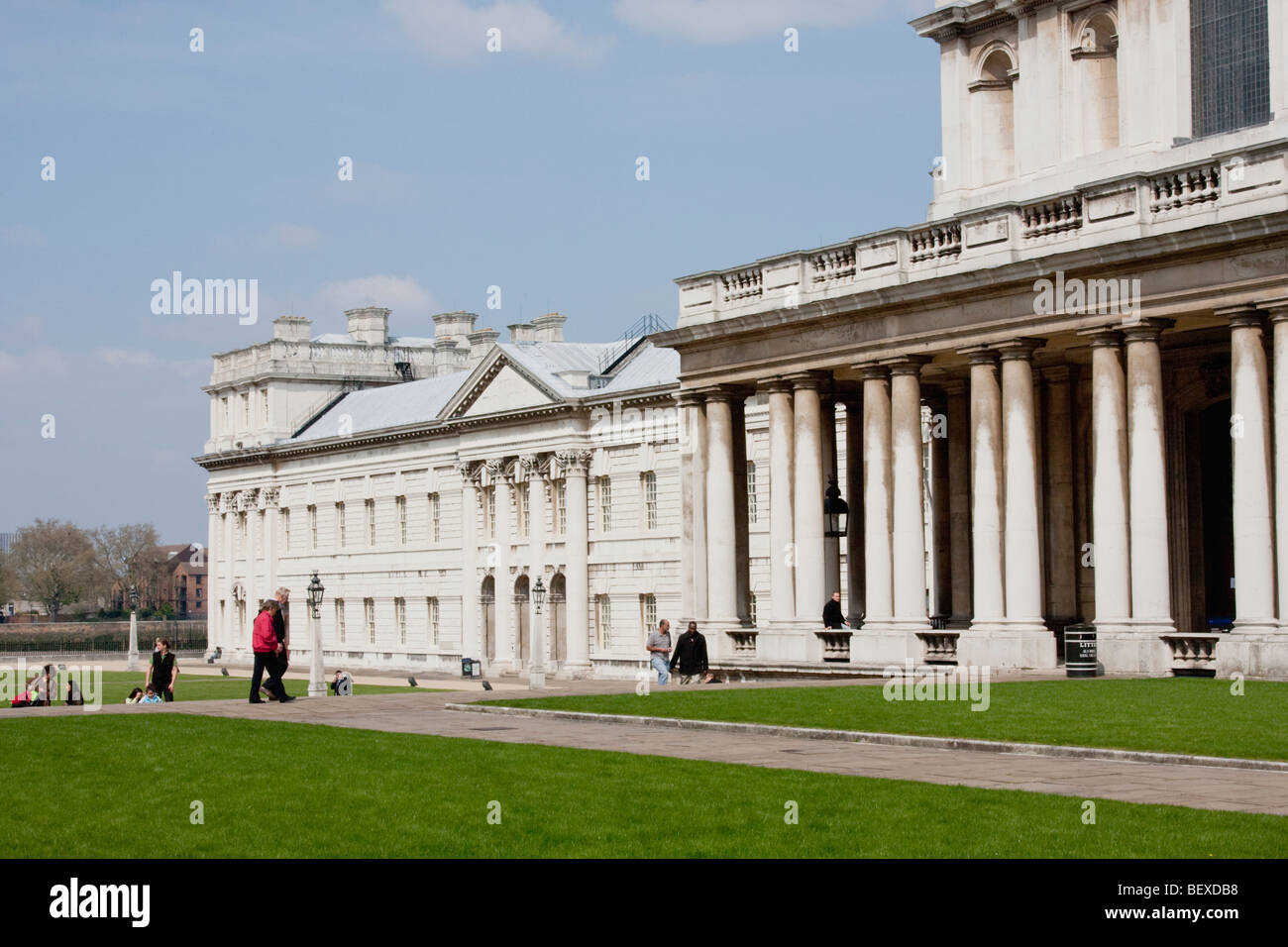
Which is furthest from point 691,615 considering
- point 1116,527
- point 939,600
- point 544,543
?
point 544,543

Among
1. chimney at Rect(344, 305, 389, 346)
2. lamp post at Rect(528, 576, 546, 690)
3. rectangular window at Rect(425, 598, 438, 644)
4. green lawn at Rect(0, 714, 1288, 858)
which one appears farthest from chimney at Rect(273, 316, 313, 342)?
green lawn at Rect(0, 714, 1288, 858)

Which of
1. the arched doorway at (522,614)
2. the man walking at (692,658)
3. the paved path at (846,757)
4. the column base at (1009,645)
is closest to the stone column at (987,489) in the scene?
the column base at (1009,645)

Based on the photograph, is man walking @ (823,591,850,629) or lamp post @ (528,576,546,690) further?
lamp post @ (528,576,546,690)

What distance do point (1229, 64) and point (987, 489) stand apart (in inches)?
385

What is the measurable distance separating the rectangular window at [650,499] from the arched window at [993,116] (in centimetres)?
3395

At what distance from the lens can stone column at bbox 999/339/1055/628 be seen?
34.6 m

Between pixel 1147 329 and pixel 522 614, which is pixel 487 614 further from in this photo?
pixel 1147 329

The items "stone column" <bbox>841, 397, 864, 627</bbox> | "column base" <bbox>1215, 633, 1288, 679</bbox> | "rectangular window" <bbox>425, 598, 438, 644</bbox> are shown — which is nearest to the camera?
"column base" <bbox>1215, 633, 1288, 679</bbox>

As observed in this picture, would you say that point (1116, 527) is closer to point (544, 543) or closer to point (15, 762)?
point (15, 762)

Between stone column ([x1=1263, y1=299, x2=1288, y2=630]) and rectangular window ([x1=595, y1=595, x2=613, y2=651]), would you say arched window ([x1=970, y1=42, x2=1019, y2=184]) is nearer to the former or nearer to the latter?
stone column ([x1=1263, y1=299, x2=1288, y2=630])

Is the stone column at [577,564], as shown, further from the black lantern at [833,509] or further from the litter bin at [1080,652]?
the litter bin at [1080,652]

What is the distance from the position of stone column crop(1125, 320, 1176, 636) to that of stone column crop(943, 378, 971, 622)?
7.93m

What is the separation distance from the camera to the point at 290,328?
105 meters

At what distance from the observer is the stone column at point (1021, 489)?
113 ft
